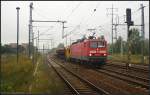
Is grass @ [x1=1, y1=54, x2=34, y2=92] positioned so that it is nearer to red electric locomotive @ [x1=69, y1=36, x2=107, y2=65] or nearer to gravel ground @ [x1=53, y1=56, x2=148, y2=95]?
gravel ground @ [x1=53, y1=56, x2=148, y2=95]

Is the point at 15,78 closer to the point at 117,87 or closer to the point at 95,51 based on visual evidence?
the point at 117,87

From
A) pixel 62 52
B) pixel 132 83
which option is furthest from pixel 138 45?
pixel 132 83

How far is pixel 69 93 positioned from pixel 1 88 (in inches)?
129

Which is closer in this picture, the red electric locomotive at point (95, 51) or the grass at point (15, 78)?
the grass at point (15, 78)

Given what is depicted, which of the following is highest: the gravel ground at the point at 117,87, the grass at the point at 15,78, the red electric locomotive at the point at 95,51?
the red electric locomotive at the point at 95,51

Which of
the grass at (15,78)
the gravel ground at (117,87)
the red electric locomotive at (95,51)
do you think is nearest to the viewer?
the gravel ground at (117,87)

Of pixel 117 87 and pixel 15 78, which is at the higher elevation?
pixel 15 78

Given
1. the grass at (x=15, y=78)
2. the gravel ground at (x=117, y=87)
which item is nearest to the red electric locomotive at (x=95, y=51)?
the grass at (x=15, y=78)

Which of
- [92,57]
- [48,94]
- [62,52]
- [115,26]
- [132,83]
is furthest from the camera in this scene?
[62,52]

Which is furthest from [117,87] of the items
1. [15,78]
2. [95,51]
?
[95,51]

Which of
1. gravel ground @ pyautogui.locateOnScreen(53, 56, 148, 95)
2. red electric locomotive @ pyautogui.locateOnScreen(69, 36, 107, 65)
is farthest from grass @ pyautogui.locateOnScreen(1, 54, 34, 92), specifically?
red electric locomotive @ pyautogui.locateOnScreen(69, 36, 107, 65)

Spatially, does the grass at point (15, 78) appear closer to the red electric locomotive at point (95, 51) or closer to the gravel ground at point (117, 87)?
the gravel ground at point (117, 87)

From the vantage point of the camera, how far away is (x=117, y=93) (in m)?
16.5

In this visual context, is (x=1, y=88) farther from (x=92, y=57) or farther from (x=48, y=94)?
(x=92, y=57)
